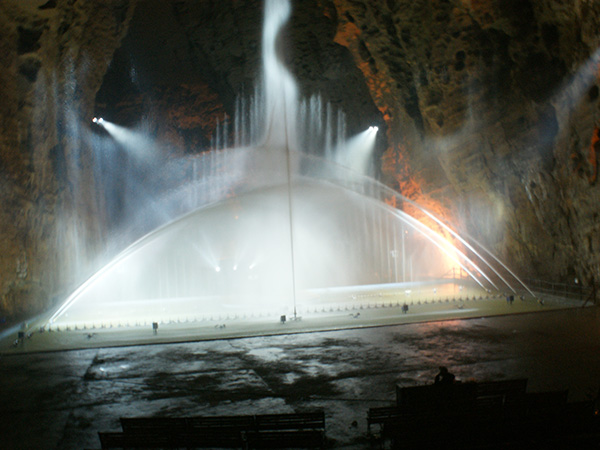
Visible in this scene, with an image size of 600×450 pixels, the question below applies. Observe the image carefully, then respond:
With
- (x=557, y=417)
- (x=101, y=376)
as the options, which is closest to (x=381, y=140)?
(x=101, y=376)

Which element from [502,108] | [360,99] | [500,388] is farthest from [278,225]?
[500,388]

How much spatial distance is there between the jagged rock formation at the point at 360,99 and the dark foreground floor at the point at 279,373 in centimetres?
827

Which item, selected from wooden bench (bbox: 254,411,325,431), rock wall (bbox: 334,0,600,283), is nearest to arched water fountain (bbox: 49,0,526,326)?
rock wall (bbox: 334,0,600,283)

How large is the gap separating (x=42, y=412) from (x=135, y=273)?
102 feet

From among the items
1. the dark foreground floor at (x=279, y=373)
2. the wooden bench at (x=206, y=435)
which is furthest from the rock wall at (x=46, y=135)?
the wooden bench at (x=206, y=435)

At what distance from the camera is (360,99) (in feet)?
128

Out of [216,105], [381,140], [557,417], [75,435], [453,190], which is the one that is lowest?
[75,435]

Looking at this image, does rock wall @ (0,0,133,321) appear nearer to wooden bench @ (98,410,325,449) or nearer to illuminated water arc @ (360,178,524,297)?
wooden bench @ (98,410,325,449)

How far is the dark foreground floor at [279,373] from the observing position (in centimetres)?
959

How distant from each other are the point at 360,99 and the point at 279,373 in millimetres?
30732

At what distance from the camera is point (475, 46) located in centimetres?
2397

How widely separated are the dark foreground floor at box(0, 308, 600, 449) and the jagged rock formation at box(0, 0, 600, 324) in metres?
8.27

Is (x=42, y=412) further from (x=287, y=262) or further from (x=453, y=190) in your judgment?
(x=287, y=262)

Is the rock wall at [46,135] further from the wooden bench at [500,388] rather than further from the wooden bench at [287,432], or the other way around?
the wooden bench at [500,388]
